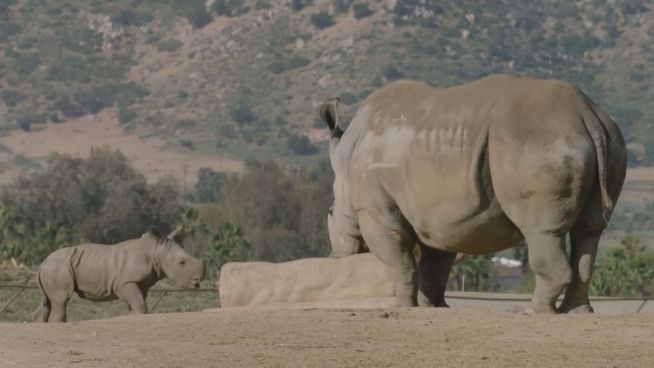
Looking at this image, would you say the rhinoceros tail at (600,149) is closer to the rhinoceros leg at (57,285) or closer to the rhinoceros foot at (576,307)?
the rhinoceros foot at (576,307)

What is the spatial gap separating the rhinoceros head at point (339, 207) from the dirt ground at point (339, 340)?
2.21m

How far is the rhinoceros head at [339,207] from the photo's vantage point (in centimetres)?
1650

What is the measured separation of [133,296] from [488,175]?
906 cm

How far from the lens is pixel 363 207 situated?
15.9 metres

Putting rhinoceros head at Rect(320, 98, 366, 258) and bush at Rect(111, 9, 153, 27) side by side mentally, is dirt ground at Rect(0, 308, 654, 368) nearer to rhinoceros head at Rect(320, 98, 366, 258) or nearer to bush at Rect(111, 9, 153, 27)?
rhinoceros head at Rect(320, 98, 366, 258)

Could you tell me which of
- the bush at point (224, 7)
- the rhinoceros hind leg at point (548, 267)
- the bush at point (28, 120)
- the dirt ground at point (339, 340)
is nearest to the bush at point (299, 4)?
the bush at point (224, 7)

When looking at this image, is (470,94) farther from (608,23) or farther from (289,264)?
(608,23)

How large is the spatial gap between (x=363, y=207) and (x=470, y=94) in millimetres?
1541

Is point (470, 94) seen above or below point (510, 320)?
above

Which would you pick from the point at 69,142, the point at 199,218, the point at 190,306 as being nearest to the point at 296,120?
the point at 69,142

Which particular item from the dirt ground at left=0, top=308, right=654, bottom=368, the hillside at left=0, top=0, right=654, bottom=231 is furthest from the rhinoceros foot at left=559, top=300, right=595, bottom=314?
the hillside at left=0, top=0, right=654, bottom=231

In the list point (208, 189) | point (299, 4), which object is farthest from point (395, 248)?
point (299, 4)

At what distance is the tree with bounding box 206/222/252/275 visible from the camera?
83188 millimetres

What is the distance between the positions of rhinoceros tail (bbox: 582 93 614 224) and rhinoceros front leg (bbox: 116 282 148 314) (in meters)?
9.46
